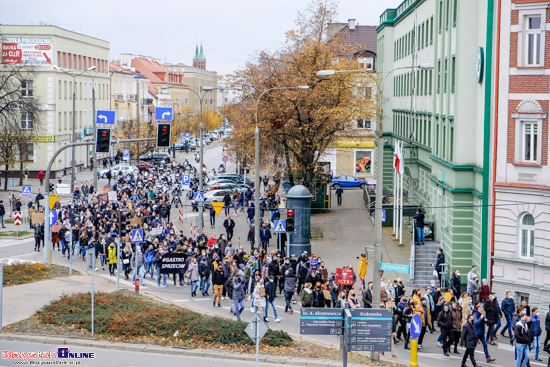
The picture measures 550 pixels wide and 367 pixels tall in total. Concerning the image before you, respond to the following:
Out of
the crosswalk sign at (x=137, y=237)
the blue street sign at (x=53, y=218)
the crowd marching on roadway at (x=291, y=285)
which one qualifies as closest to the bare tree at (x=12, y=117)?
the crowd marching on roadway at (x=291, y=285)

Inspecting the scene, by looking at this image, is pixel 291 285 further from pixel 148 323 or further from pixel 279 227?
pixel 279 227

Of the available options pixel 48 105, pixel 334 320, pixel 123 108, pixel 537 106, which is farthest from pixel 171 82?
pixel 334 320

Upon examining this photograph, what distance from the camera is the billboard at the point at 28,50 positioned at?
7638cm

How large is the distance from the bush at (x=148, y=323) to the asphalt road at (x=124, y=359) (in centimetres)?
98

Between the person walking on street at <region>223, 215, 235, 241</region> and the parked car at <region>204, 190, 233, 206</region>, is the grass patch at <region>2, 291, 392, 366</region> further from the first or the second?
the parked car at <region>204, 190, 233, 206</region>

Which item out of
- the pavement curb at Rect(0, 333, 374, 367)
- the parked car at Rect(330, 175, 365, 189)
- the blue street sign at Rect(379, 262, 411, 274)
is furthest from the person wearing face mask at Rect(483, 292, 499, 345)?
the parked car at Rect(330, 175, 365, 189)

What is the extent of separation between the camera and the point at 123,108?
349 ft

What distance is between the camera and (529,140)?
95.1ft

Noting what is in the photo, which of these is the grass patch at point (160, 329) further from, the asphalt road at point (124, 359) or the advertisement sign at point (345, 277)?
the advertisement sign at point (345, 277)

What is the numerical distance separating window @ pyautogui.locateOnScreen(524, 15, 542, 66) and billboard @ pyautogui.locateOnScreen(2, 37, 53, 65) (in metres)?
56.7

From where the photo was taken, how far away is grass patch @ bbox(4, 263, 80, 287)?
98.3 feet

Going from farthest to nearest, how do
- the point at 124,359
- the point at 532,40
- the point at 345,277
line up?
the point at 532,40
the point at 345,277
the point at 124,359

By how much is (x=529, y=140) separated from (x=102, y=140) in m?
15.2

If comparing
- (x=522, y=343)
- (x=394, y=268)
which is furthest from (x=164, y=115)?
(x=522, y=343)
